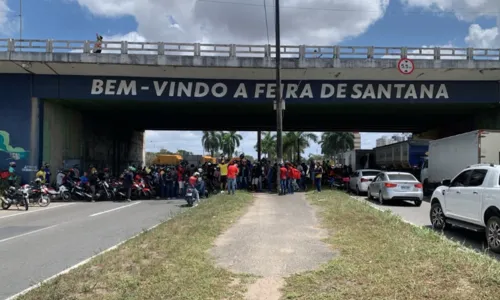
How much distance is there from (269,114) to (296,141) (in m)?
35.3

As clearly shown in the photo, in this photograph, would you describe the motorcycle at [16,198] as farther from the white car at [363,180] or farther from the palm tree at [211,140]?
the palm tree at [211,140]

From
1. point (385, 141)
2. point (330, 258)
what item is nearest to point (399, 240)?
point (330, 258)

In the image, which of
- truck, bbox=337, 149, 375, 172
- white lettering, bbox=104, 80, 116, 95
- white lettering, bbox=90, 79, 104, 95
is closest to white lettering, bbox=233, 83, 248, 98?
white lettering, bbox=104, 80, 116, 95

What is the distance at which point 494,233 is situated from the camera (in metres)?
8.03

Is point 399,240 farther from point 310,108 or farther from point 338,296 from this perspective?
point 310,108

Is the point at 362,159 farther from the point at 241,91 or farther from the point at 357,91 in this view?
the point at 241,91

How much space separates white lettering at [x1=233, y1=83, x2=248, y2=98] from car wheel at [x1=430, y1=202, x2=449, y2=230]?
14.9m

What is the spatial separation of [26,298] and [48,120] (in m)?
20.5

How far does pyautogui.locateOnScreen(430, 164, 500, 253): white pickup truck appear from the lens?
814 centimetres

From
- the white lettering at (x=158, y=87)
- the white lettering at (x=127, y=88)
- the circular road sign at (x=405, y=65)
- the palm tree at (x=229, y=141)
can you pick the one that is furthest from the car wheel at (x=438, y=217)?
the palm tree at (x=229, y=141)

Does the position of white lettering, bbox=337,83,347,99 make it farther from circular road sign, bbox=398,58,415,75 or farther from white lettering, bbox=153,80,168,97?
A: white lettering, bbox=153,80,168,97

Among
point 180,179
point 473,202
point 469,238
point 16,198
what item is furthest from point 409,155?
point 16,198

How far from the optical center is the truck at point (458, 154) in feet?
56.4

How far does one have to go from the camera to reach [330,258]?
22.1 feet
